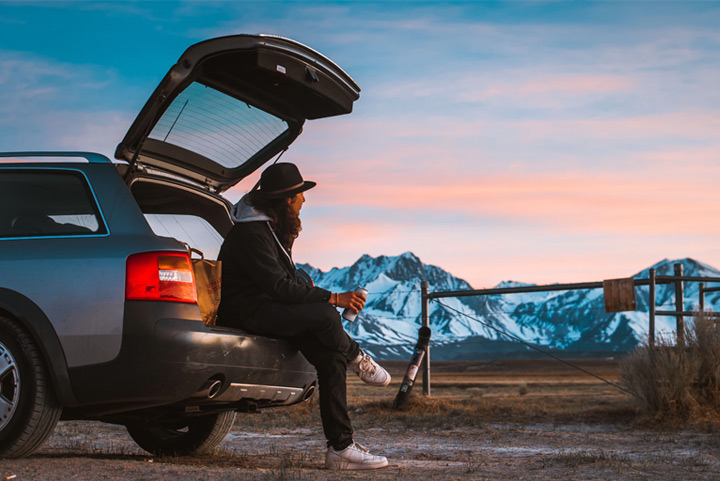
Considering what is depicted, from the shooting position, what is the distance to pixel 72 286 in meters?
4.87

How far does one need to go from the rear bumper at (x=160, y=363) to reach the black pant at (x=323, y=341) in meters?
Result: 0.31

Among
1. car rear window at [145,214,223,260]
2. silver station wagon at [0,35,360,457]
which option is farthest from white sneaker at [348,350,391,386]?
car rear window at [145,214,223,260]

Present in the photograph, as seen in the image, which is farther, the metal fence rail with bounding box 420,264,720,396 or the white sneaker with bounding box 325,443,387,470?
the metal fence rail with bounding box 420,264,720,396

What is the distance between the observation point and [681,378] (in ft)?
31.8

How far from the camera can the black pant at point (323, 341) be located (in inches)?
216

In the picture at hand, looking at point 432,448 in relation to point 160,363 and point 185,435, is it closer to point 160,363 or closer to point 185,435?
point 185,435

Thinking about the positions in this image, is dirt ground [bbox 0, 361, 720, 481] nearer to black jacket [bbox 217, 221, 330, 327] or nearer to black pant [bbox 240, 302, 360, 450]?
black pant [bbox 240, 302, 360, 450]

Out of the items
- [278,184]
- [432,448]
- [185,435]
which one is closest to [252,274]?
[278,184]

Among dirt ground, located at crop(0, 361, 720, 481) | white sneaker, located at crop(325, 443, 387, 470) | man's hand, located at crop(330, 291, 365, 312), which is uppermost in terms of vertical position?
man's hand, located at crop(330, 291, 365, 312)

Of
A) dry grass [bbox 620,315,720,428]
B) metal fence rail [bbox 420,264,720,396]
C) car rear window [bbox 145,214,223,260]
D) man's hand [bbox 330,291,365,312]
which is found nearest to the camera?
man's hand [bbox 330,291,365,312]

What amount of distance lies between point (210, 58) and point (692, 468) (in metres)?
4.40

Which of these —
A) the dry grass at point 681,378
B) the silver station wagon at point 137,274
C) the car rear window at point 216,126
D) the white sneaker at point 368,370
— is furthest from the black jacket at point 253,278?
the dry grass at point 681,378

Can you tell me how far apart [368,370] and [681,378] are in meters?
5.19

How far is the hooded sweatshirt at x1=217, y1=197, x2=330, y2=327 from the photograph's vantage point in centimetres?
550
